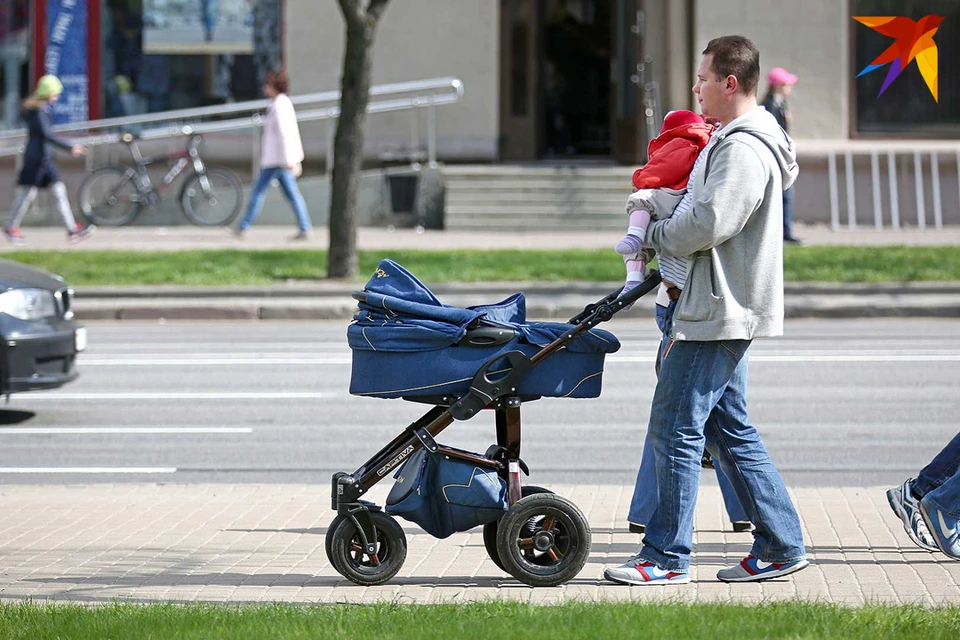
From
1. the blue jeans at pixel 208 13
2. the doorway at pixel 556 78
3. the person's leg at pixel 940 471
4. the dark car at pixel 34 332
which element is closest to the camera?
the person's leg at pixel 940 471

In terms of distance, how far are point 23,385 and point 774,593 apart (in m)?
5.67

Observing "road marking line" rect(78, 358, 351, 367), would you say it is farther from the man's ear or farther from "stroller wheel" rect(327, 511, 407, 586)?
the man's ear

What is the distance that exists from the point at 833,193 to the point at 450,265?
283 inches

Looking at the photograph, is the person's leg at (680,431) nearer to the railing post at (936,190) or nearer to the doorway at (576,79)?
the railing post at (936,190)

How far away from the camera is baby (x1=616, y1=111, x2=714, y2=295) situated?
5195 millimetres

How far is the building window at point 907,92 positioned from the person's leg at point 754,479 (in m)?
18.2

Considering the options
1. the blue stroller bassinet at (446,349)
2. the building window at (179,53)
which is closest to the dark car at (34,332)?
the blue stroller bassinet at (446,349)

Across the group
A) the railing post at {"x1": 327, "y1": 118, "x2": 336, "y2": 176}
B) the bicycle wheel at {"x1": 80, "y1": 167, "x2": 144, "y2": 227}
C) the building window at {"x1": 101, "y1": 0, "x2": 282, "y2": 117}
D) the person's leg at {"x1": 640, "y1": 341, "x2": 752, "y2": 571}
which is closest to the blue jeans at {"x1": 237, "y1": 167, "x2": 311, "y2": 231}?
the bicycle wheel at {"x1": 80, "y1": 167, "x2": 144, "y2": 227}

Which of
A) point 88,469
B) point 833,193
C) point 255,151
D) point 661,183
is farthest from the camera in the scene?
point 255,151

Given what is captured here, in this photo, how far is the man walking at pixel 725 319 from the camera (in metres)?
5.02

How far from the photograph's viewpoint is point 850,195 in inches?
837

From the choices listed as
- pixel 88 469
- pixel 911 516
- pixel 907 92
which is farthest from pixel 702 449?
pixel 907 92

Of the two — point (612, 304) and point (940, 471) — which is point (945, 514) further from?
point (612, 304)

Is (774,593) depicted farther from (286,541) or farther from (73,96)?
(73,96)
